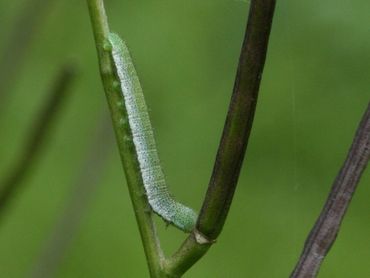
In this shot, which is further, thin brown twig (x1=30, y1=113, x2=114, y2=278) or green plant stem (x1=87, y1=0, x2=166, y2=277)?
thin brown twig (x1=30, y1=113, x2=114, y2=278)

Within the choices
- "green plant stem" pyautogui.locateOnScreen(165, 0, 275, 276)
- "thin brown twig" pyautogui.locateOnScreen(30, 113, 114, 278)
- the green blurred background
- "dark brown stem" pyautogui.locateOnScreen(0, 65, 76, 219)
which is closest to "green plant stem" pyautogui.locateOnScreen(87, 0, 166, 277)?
"green plant stem" pyautogui.locateOnScreen(165, 0, 275, 276)

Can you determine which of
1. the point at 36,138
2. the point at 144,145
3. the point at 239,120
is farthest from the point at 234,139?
A: the point at 36,138

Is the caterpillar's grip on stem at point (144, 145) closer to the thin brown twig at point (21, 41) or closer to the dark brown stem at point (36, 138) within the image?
the dark brown stem at point (36, 138)

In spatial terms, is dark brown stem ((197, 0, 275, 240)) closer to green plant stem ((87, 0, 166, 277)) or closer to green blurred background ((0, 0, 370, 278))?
green plant stem ((87, 0, 166, 277))

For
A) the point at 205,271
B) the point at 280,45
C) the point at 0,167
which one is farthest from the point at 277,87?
the point at 0,167

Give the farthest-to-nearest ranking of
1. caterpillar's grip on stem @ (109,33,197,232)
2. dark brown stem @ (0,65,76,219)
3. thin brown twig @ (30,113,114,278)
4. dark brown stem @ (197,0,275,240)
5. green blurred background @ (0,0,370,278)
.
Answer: green blurred background @ (0,0,370,278) < thin brown twig @ (30,113,114,278) < dark brown stem @ (0,65,76,219) < caterpillar's grip on stem @ (109,33,197,232) < dark brown stem @ (197,0,275,240)

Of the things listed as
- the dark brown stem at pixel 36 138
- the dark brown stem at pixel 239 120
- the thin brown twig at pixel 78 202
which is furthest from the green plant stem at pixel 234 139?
the thin brown twig at pixel 78 202

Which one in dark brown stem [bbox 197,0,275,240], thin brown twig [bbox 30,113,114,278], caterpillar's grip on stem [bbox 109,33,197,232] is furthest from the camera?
thin brown twig [bbox 30,113,114,278]
